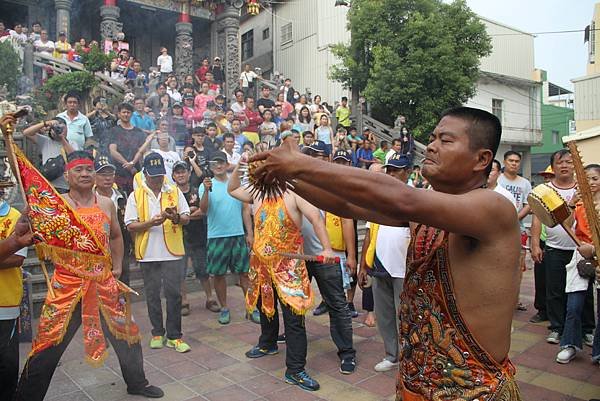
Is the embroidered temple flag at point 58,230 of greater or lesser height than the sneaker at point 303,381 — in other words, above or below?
above

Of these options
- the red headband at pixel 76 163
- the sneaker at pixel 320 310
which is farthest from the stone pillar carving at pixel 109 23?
the red headband at pixel 76 163

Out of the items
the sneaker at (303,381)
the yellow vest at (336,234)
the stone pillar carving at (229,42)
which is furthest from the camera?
the stone pillar carving at (229,42)

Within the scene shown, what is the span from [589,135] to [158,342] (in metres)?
4.00

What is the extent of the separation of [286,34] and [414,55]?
7.42 meters

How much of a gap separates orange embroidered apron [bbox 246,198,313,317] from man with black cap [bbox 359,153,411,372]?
64 centimetres

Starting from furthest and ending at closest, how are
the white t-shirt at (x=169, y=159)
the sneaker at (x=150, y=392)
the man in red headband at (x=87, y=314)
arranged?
1. the white t-shirt at (x=169, y=159)
2. the sneaker at (x=150, y=392)
3. the man in red headband at (x=87, y=314)

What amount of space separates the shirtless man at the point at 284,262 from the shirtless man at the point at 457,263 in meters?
2.15

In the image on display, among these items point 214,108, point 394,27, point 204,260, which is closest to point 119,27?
point 214,108

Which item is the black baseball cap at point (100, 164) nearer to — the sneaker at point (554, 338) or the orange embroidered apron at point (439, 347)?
the orange embroidered apron at point (439, 347)

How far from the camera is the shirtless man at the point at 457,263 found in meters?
1.46

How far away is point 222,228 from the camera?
5688 mm

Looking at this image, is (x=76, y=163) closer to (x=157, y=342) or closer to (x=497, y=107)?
(x=157, y=342)

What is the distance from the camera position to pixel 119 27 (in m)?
13.2

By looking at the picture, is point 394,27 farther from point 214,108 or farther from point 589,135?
point 589,135
